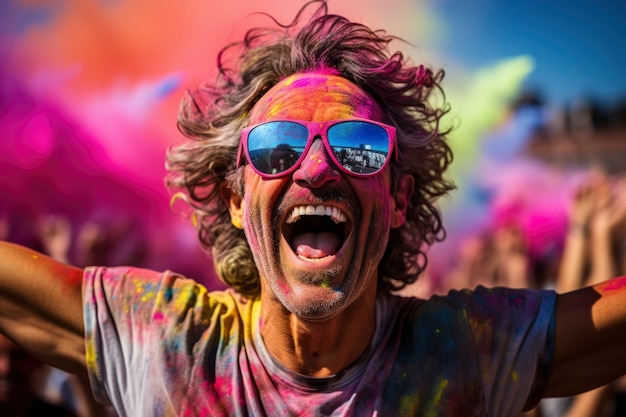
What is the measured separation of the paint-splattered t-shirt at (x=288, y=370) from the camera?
2391 millimetres

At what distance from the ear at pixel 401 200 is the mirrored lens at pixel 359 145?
252 mm

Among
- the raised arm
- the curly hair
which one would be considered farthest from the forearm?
the raised arm

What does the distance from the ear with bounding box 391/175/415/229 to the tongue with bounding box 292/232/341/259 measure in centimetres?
27

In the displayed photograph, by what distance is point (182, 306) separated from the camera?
2521 millimetres

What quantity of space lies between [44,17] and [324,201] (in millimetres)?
2475

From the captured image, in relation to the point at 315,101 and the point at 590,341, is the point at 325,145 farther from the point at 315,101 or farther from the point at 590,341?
the point at 590,341

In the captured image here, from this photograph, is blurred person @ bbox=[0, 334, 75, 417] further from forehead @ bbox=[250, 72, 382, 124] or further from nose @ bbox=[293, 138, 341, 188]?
nose @ bbox=[293, 138, 341, 188]

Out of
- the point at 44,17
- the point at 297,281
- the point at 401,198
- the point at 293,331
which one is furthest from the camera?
the point at 44,17

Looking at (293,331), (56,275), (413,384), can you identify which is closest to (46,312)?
(56,275)

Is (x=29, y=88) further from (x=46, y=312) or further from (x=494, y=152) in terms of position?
(x=494, y=152)

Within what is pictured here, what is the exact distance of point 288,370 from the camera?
8.15 ft

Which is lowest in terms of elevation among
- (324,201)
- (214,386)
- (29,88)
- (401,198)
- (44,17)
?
(214,386)

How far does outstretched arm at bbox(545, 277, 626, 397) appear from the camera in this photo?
2418mm

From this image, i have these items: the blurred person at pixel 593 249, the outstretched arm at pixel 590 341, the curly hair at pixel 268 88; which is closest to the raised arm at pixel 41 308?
the curly hair at pixel 268 88
